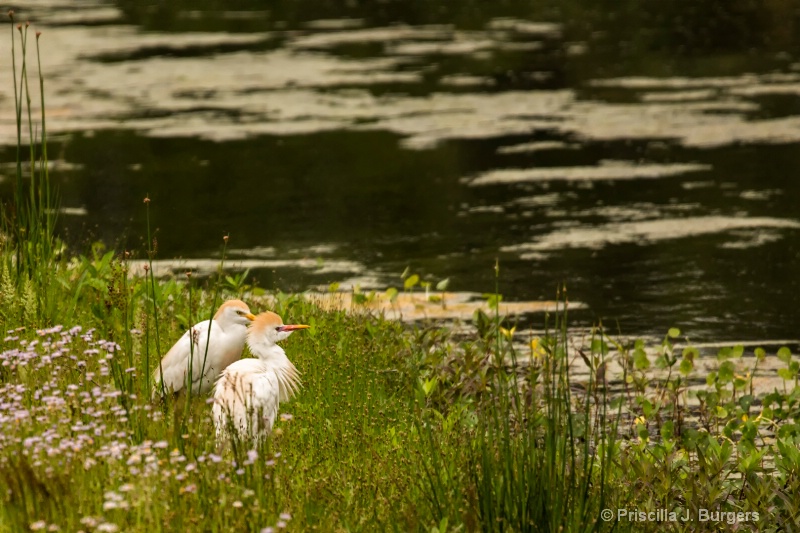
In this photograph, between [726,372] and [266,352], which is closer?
[266,352]

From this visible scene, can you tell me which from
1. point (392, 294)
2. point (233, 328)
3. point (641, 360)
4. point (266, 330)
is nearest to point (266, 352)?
point (266, 330)

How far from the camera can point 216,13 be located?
2169 cm

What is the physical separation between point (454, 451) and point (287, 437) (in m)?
0.63

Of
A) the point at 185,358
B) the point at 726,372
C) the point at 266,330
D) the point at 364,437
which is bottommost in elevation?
the point at 726,372

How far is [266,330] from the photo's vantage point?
201 inches

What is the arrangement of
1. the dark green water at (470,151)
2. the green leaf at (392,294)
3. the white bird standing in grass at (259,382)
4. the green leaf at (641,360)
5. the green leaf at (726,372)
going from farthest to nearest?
the dark green water at (470,151) < the green leaf at (392,294) < the green leaf at (641,360) < the green leaf at (726,372) < the white bird standing in grass at (259,382)

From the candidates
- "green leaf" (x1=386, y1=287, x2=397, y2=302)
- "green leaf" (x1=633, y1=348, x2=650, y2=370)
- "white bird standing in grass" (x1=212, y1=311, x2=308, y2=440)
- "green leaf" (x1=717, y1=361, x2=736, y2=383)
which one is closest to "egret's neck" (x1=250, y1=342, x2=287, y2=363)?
"white bird standing in grass" (x1=212, y1=311, x2=308, y2=440)

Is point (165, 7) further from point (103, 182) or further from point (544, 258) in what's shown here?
point (544, 258)

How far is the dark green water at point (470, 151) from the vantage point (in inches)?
356

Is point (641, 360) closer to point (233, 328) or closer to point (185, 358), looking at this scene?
point (233, 328)

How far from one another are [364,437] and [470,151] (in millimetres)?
7618

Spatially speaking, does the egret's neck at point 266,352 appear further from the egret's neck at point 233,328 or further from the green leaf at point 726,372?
the green leaf at point 726,372

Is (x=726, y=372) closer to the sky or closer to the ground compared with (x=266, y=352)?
closer to the ground

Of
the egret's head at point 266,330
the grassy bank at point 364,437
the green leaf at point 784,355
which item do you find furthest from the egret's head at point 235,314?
the green leaf at point 784,355
